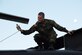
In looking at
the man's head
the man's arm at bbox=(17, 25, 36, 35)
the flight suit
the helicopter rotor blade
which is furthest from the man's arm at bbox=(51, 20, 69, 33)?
the helicopter rotor blade

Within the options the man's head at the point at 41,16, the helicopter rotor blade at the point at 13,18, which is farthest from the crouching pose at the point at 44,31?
the helicopter rotor blade at the point at 13,18

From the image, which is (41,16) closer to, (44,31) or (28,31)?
(44,31)

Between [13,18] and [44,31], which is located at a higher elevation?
[13,18]

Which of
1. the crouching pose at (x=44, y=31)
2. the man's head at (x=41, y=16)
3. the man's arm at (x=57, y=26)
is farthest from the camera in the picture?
the crouching pose at (x=44, y=31)

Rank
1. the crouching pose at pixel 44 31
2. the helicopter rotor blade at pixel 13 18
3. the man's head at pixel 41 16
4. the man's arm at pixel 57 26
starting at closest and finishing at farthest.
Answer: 1. the helicopter rotor blade at pixel 13 18
2. the man's head at pixel 41 16
3. the man's arm at pixel 57 26
4. the crouching pose at pixel 44 31

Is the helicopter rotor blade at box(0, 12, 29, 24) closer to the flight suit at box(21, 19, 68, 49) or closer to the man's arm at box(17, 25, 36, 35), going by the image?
the man's arm at box(17, 25, 36, 35)

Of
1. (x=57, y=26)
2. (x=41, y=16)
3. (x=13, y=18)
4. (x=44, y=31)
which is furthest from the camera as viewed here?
(x=44, y=31)

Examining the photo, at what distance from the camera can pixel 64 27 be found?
7320 millimetres

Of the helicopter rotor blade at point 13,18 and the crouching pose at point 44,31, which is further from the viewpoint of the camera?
the crouching pose at point 44,31

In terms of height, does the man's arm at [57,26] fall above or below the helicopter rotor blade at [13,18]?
below

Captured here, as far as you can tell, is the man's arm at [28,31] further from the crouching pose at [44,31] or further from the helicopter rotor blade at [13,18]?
the helicopter rotor blade at [13,18]

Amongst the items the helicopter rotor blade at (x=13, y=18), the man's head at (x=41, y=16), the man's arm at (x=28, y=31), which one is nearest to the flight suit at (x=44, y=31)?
the man's arm at (x=28, y=31)

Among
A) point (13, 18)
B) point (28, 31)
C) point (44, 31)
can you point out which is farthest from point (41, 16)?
point (13, 18)

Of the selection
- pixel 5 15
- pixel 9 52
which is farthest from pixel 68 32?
pixel 9 52
